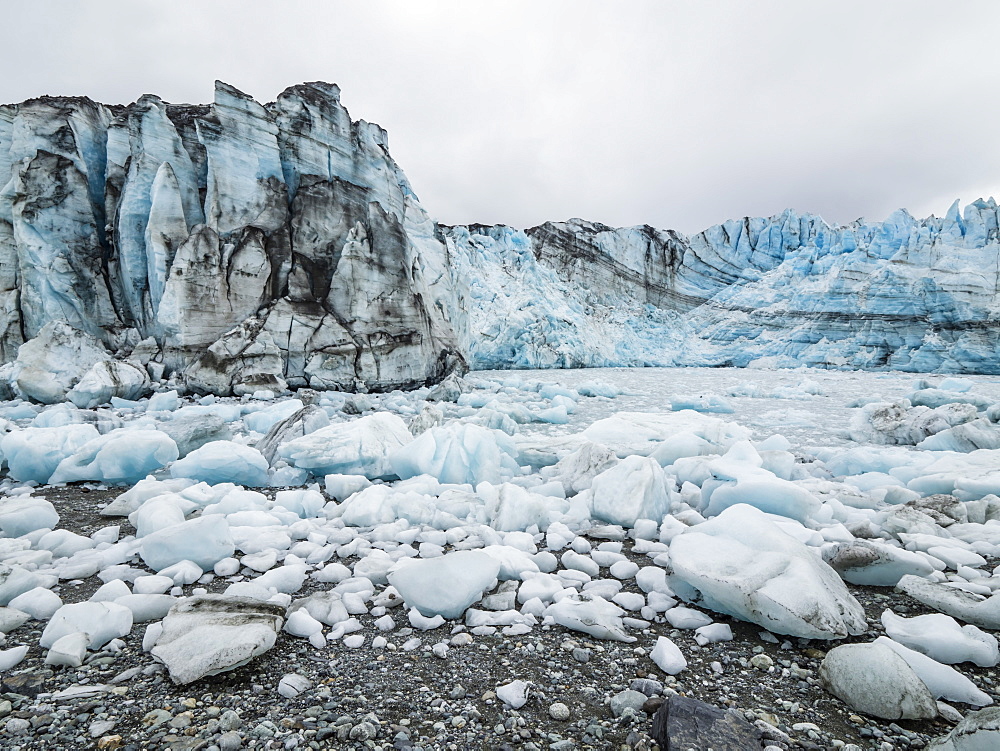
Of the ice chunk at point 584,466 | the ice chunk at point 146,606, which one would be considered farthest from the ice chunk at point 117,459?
the ice chunk at point 584,466

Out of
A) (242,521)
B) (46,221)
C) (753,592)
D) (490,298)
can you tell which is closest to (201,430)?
(242,521)

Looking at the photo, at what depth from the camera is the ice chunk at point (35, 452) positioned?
351cm

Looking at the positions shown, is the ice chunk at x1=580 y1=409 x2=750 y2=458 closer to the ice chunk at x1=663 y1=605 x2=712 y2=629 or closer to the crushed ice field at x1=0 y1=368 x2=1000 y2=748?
the crushed ice field at x1=0 y1=368 x2=1000 y2=748

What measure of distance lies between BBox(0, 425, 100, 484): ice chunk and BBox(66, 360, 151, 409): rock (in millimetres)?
4552

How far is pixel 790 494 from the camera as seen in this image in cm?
270

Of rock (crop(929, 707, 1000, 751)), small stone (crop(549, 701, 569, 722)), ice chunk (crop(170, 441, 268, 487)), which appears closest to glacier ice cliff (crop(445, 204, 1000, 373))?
ice chunk (crop(170, 441, 268, 487))

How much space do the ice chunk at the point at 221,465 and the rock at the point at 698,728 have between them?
3349 mm

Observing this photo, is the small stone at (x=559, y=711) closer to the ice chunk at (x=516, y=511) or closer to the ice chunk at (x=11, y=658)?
the ice chunk at (x=516, y=511)

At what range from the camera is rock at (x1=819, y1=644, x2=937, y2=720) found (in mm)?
1182

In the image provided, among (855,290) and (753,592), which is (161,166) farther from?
(855,290)

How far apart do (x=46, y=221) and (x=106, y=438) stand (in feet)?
32.7

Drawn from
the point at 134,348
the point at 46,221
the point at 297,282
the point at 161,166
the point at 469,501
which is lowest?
the point at 469,501

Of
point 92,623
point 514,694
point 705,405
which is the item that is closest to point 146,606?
point 92,623

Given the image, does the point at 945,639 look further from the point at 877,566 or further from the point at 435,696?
the point at 435,696
